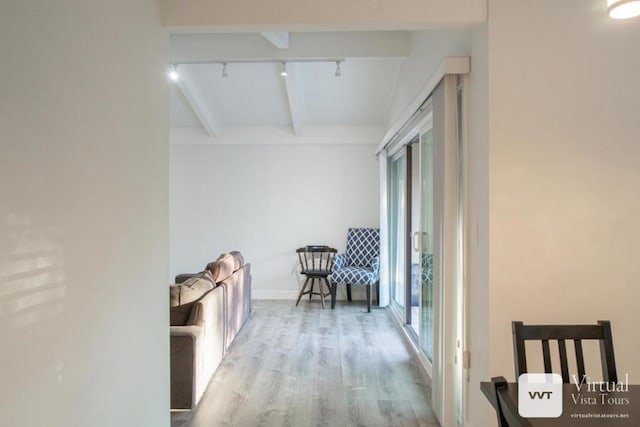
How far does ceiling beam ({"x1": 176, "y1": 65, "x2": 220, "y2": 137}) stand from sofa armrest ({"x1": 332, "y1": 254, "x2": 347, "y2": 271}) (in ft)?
8.47

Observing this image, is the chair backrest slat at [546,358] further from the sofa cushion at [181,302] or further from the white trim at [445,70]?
the sofa cushion at [181,302]

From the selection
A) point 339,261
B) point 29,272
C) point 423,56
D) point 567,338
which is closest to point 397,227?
point 339,261

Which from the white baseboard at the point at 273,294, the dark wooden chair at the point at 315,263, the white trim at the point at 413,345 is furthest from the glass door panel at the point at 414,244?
the white baseboard at the point at 273,294

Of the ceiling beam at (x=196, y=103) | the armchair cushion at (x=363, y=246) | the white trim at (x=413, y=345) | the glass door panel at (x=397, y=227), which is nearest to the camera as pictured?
the white trim at (x=413, y=345)

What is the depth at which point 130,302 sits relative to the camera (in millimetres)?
1844

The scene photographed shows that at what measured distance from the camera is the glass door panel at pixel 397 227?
4957 mm

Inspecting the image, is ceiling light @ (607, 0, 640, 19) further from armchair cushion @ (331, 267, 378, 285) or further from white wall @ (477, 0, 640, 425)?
armchair cushion @ (331, 267, 378, 285)

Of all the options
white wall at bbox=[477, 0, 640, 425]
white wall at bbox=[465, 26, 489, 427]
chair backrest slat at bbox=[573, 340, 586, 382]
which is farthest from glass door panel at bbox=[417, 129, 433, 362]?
chair backrest slat at bbox=[573, 340, 586, 382]

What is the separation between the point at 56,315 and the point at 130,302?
50 centimetres

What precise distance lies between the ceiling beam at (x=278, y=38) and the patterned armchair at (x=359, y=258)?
9.49 feet

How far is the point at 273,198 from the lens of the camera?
611 centimetres

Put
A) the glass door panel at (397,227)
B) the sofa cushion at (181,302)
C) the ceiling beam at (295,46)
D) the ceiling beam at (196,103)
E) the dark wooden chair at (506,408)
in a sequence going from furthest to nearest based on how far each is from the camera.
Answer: the glass door panel at (397,227), the ceiling beam at (196,103), the ceiling beam at (295,46), the sofa cushion at (181,302), the dark wooden chair at (506,408)

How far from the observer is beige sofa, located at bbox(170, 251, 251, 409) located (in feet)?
8.96

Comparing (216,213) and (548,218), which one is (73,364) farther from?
(216,213)
